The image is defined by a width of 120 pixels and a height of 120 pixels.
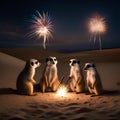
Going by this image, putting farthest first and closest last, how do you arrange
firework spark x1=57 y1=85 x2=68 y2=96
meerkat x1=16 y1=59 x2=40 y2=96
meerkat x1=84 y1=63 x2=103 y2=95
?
firework spark x1=57 y1=85 x2=68 y2=96, meerkat x1=84 y1=63 x2=103 y2=95, meerkat x1=16 y1=59 x2=40 y2=96

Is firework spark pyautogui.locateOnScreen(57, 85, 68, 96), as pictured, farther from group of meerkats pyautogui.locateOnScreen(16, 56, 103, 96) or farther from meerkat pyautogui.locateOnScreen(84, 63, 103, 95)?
meerkat pyautogui.locateOnScreen(84, 63, 103, 95)

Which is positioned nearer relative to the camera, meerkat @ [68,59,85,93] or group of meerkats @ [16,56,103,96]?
group of meerkats @ [16,56,103,96]

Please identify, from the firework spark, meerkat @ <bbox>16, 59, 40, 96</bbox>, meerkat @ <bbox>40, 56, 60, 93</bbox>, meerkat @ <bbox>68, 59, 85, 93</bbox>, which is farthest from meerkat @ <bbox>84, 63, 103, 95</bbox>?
meerkat @ <bbox>16, 59, 40, 96</bbox>

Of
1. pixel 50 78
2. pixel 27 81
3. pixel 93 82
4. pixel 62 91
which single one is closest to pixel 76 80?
pixel 62 91

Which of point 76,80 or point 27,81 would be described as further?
point 76,80

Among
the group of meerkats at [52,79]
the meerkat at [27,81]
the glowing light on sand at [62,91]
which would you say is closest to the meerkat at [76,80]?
the group of meerkats at [52,79]

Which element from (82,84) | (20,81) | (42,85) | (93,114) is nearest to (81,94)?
(82,84)

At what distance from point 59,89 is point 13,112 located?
→ 115 inches

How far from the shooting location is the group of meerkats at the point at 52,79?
8.41m

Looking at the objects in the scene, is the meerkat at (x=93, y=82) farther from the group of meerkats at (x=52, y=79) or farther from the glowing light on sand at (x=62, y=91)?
the glowing light on sand at (x=62, y=91)

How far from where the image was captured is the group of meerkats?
8.41 metres

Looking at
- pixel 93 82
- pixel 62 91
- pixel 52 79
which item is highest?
pixel 52 79

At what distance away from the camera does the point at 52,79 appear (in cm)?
909

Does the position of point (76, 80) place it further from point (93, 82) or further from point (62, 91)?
point (93, 82)
